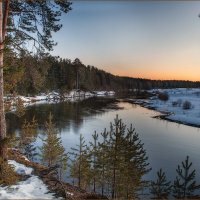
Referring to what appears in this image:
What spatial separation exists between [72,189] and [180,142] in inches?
1275

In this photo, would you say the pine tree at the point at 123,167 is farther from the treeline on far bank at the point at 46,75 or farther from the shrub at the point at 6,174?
the shrub at the point at 6,174

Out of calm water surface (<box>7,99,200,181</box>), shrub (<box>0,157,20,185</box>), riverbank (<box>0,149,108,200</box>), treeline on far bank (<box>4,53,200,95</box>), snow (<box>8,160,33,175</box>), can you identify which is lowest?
calm water surface (<box>7,99,200,181</box>)

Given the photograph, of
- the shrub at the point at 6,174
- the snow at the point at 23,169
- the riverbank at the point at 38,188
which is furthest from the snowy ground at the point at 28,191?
the snow at the point at 23,169

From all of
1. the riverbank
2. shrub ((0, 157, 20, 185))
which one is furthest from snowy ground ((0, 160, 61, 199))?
shrub ((0, 157, 20, 185))

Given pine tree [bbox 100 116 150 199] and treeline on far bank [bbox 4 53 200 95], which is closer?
treeline on far bank [bbox 4 53 200 95]

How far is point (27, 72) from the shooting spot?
13305 millimetres

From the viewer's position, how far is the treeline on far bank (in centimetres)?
→ 1247

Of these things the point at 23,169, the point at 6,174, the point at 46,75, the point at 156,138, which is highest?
the point at 46,75

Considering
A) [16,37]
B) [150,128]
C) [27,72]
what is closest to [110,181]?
[27,72]

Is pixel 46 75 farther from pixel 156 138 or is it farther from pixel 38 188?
pixel 156 138

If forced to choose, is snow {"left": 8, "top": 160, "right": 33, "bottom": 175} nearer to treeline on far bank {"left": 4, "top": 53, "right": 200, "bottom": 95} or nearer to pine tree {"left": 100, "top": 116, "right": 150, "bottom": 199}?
treeline on far bank {"left": 4, "top": 53, "right": 200, "bottom": 95}

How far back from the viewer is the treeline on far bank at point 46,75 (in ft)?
40.9

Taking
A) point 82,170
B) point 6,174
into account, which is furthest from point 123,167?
point 6,174

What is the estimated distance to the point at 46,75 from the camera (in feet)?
69.7
